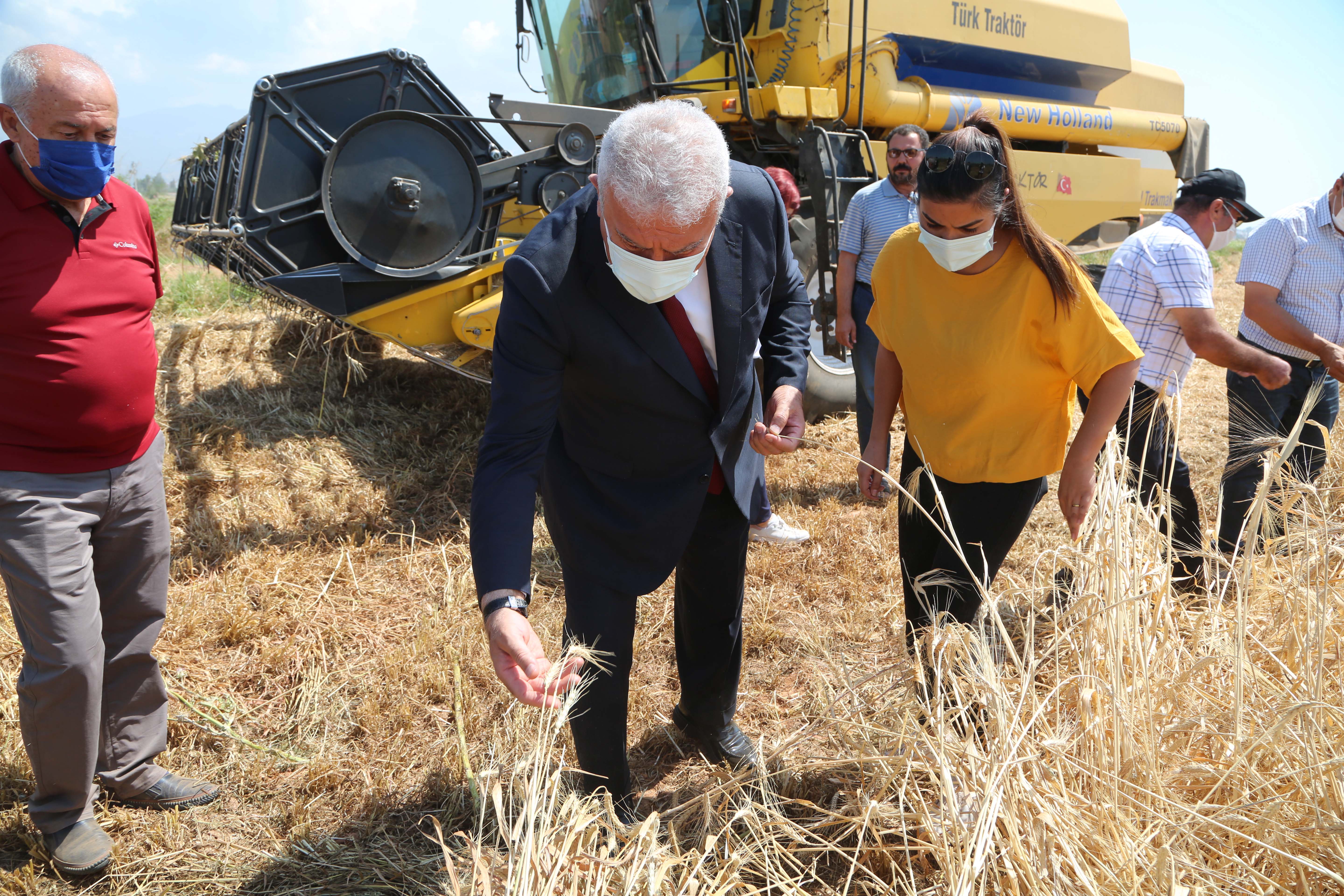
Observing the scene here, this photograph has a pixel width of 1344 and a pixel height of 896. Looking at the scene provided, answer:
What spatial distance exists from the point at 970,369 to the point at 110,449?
7.46 feet

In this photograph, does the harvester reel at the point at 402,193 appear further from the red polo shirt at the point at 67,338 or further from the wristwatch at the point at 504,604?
the wristwatch at the point at 504,604

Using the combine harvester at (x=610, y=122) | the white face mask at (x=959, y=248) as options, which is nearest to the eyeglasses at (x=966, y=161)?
the white face mask at (x=959, y=248)

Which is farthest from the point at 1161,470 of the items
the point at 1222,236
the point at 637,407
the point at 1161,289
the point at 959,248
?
the point at 637,407

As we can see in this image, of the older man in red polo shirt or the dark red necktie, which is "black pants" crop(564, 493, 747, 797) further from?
the older man in red polo shirt

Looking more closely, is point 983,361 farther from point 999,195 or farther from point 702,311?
point 702,311

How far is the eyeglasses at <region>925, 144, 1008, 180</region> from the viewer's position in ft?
6.01

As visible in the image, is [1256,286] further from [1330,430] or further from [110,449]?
[110,449]

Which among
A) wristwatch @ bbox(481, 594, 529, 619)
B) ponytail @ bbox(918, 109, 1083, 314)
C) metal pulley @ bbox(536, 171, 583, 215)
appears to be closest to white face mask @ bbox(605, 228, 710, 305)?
ponytail @ bbox(918, 109, 1083, 314)

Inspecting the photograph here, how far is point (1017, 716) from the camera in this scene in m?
1.42

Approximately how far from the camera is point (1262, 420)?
3.19 meters

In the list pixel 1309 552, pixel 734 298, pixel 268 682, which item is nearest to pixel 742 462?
pixel 734 298

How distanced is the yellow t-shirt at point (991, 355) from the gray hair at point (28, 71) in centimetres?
218

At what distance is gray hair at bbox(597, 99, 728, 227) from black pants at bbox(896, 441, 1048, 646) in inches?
38.8

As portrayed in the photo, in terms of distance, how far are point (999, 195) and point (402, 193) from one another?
3.09 m
